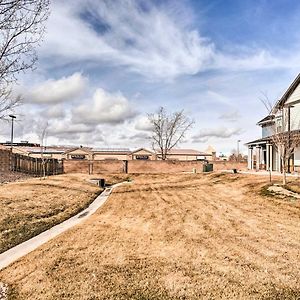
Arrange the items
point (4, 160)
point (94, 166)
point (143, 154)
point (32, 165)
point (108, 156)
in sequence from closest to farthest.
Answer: point (4, 160)
point (32, 165)
point (94, 166)
point (143, 154)
point (108, 156)

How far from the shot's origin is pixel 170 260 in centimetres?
725

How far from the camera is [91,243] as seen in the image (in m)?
8.95

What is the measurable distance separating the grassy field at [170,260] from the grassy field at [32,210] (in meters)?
1.40

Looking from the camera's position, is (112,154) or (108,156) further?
(112,154)

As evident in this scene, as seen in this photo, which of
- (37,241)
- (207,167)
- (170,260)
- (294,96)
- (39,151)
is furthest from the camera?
(39,151)

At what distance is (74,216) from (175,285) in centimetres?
873

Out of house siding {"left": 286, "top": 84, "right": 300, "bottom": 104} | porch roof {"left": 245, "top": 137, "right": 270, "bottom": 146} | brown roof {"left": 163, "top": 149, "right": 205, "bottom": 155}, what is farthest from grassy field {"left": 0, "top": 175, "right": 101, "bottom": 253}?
brown roof {"left": 163, "top": 149, "right": 205, "bottom": 155}

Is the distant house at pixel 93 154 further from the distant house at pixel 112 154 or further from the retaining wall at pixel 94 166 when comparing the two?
the retaining wall at pixel 94 166

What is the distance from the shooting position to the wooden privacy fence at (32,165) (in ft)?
99.1

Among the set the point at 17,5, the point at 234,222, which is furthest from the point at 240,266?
the point at 17,5

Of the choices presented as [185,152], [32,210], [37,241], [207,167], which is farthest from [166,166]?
[185,152]

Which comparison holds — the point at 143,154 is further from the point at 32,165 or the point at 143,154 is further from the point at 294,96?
the point at 294,96

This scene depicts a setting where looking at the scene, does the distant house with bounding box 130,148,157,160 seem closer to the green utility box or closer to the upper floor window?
the green utility box

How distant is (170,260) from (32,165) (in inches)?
1108
